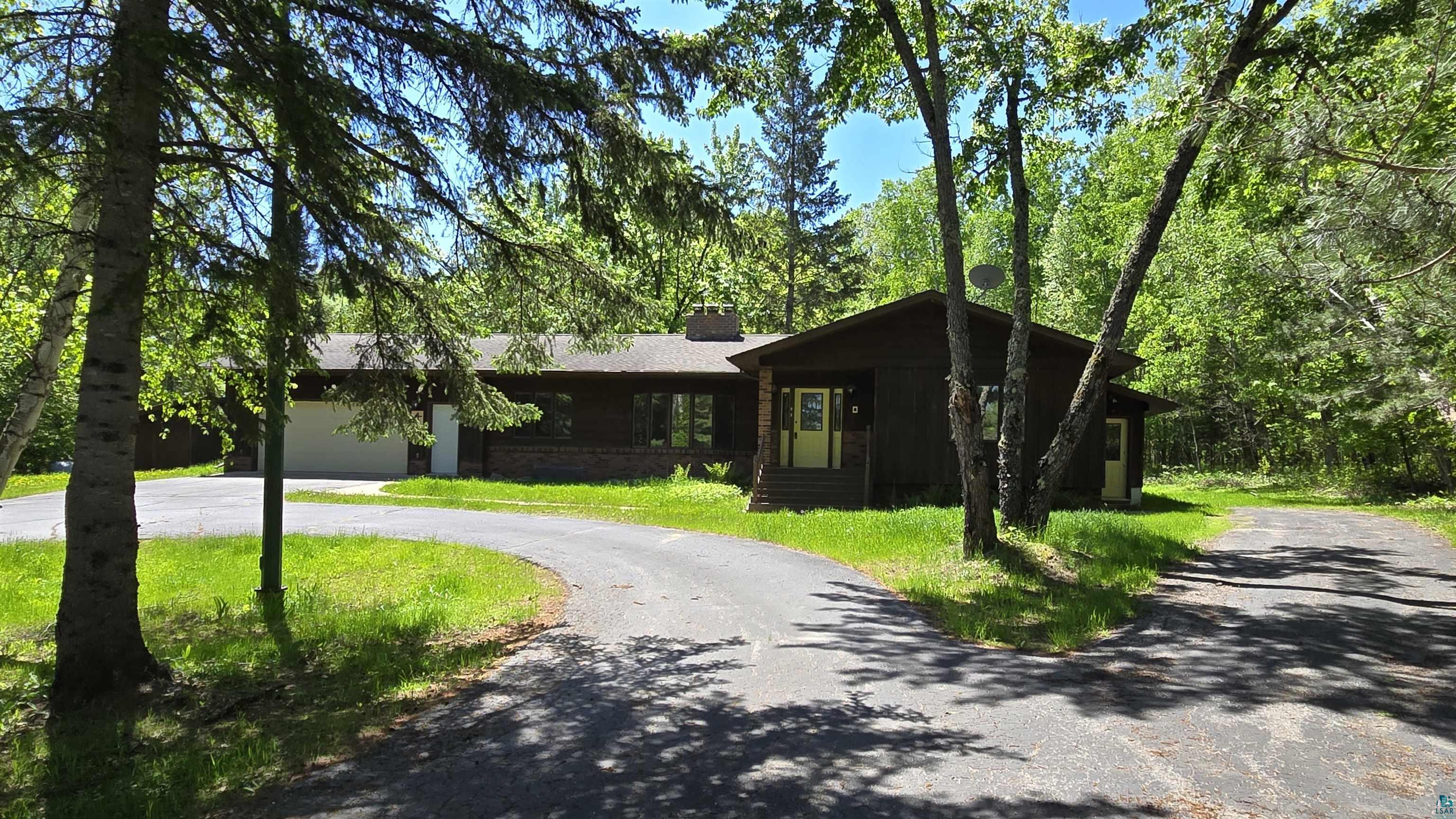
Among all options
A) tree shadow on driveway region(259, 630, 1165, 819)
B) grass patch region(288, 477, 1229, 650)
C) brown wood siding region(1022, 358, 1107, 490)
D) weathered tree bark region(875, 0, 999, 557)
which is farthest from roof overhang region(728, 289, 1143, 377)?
tree shadow on driveway region(259, 630, 1165, 819)

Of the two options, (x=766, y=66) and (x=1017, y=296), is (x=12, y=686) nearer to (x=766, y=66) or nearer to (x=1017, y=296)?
(x=766, y=66)

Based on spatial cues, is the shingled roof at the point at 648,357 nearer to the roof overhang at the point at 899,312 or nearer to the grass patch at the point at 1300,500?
the roof overhang at the point at 899,312

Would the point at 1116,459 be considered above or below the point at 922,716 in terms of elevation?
above

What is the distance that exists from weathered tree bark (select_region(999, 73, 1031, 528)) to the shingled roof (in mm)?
10302

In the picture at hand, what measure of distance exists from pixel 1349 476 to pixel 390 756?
92.9 ft

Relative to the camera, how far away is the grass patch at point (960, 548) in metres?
7.64

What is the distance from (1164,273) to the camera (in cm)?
3300

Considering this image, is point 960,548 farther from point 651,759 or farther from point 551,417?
point 551,417

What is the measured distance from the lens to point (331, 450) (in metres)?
25.2

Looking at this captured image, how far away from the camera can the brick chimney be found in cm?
2631

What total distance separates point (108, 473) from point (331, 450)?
21446 millimetres

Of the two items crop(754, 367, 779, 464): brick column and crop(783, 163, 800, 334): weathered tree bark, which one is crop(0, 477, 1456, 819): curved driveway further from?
crop(783, 163, 800, 334): weathered tree bark

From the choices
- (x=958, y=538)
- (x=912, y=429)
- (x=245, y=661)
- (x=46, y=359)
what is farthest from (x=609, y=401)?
(x=245, y=661)

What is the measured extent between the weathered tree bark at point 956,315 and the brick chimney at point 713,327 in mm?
16316
